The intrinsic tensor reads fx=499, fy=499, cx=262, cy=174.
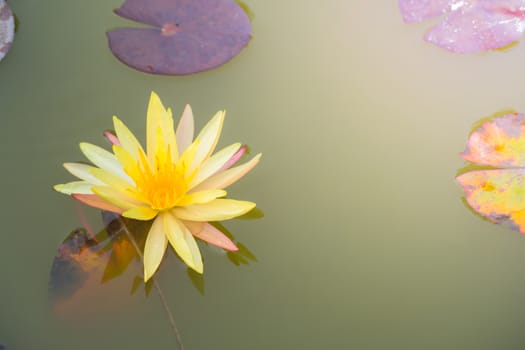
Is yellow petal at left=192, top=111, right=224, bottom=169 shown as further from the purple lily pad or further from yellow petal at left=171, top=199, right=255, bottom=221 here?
the purple lily pad

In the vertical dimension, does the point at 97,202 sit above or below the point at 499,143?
below

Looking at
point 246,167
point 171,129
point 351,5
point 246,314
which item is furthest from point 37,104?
point 351,5

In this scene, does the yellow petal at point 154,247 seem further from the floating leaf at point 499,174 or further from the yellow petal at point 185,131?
the floating leaf at point 499,174

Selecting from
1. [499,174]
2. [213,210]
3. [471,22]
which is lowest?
[213,210]

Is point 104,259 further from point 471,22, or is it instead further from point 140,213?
point 471,22

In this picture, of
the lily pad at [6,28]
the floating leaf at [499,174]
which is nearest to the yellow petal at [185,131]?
the lily pad at [6,28]

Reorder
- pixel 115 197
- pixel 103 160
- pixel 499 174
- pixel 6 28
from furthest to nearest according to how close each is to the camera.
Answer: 1. pixel 6 28
2. pixel 499 174
3. pixel 103 160
4. pixel 115 197

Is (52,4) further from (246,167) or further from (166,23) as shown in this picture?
(246,167)

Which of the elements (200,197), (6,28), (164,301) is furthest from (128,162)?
(6,28)
